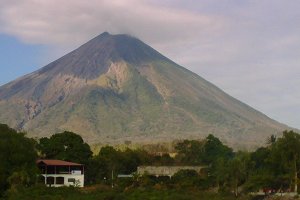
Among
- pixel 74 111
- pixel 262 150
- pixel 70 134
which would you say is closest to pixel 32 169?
pixel 70 134

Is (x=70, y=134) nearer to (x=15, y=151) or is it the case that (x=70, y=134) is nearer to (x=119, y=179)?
(x=119, y=179)

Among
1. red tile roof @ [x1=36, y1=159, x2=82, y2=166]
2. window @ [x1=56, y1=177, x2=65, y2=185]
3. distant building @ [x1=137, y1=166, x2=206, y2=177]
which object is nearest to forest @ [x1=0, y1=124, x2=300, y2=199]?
distant building @ [x1=137, y1=166, x2=206, y2=177]

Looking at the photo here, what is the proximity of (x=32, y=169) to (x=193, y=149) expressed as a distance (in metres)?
34.8

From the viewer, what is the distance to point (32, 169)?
5291 cm

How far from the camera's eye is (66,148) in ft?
233

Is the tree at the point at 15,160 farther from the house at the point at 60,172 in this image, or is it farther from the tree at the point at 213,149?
the tree at the point at 213,149

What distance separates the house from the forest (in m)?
1.91

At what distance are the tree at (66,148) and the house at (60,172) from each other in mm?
3546

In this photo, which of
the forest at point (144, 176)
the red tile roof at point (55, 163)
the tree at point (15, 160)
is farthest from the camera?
the red tile roof at point (55, 163)

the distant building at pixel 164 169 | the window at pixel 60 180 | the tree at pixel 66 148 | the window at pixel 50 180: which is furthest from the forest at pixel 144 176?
the window at pixel 50 180

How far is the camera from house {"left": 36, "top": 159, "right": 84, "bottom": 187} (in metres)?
63.8

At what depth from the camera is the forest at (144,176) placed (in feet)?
158

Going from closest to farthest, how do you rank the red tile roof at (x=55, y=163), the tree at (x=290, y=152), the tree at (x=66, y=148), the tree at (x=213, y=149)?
the tree at (x=290, y=152) < the red tile roof at (x=55, y=163) < the tree at (x=66, y=148) < the tree at (x=213, y=149)

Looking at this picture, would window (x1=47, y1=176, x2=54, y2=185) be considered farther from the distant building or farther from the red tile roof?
the distant building
